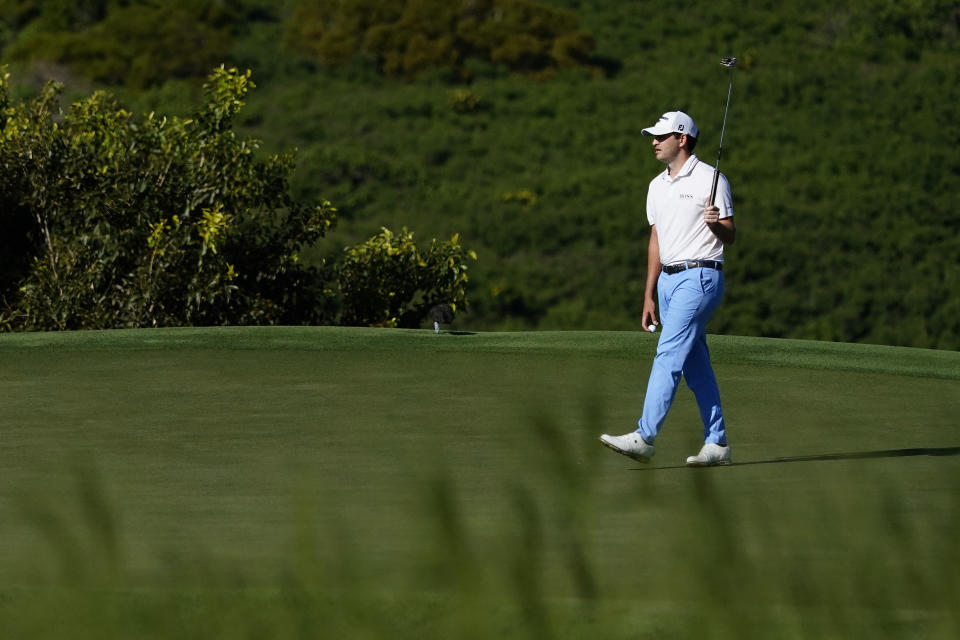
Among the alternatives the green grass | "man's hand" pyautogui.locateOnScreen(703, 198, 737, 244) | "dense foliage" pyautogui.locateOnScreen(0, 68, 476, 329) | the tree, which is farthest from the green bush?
"man's hand" pyautogui.locateOnScreen(703, 198, 737, 244)

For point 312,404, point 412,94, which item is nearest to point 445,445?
point 312,404

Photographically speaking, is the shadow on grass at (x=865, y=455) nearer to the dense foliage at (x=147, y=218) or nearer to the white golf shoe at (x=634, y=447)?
the white golf shoe at (x=634, y=447)

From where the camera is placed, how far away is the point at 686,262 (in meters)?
7.83

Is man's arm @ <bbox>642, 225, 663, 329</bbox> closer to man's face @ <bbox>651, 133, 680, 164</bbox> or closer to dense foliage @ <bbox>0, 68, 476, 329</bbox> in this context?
man's face @ <bbox>651, 133, 680, 164</bbox>

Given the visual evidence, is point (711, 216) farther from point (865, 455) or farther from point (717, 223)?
point (865, 455)

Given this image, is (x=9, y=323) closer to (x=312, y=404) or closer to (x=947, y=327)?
(x=312, y=404)

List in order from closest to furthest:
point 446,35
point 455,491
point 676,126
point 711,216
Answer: point 455,491, point 711,216, point 676,126, point 446,35

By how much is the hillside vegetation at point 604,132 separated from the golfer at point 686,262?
3126 centimetres

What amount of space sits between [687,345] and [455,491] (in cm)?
267

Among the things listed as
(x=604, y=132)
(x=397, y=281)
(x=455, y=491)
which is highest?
(x=455, y=491)

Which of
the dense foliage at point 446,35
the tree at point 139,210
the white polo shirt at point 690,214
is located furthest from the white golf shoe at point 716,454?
the dense foliage at point 446,35

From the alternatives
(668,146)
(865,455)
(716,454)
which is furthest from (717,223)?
(865,455)

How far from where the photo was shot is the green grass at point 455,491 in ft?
6.81

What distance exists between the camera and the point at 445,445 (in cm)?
766
